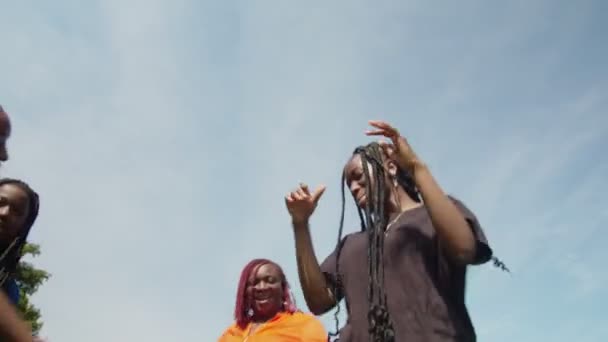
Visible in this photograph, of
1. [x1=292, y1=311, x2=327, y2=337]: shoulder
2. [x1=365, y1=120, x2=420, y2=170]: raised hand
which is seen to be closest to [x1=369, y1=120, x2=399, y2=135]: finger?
[x1=365, y1=120, x2=420, y2=170]: raised hand

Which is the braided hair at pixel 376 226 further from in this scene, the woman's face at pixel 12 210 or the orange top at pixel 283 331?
the orange top at pixel 283 331

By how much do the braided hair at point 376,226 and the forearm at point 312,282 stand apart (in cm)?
6

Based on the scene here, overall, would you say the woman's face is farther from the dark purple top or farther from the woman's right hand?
the dark purple top

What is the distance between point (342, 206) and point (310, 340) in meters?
2.04

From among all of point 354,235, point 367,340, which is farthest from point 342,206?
point 367,340

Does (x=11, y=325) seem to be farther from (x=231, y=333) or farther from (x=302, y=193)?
(x=231, y=333)

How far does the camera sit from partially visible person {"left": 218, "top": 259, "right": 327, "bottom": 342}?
4477 mm

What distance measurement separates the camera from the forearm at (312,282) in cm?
257

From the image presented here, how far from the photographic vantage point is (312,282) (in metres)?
2.57

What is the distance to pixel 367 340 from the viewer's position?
214 cm

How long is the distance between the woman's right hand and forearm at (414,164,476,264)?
696mm

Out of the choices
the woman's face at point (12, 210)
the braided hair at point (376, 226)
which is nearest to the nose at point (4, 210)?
the woman's face at point (12, 210)

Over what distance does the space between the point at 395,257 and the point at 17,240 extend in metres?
1.74

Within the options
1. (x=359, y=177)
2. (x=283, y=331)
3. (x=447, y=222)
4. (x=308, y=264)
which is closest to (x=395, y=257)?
(x=447, y=222)
